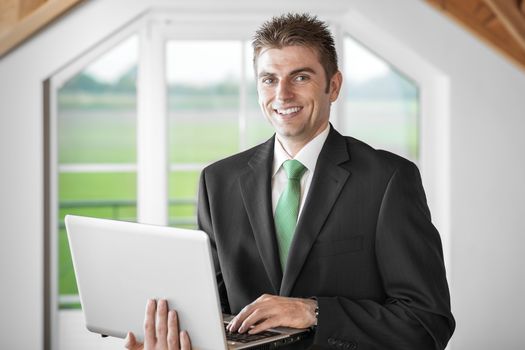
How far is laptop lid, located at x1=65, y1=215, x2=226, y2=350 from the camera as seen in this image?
1.43 m

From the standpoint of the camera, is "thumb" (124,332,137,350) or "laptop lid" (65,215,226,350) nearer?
"laptop lid" (65,215,226,350)

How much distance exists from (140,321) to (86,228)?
22 cm

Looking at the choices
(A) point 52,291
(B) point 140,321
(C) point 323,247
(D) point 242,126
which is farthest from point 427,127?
(B) point 140,321

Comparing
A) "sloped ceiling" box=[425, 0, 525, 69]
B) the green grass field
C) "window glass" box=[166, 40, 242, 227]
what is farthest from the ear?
the green grass field

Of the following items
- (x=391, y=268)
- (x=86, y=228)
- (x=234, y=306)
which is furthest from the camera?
(x=234, y=306)

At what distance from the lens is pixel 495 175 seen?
4477mm

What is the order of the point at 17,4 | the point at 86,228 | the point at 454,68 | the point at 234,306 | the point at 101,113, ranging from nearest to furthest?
the point at 86,228, the point at 234,306, the point at 17,4, the point at 454,68, the point at 101,113

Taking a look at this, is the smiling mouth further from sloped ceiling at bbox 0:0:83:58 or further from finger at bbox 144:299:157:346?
sloped ceiling at bbox 0:0:83:58

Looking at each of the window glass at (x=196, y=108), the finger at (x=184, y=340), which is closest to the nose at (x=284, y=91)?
the finger at (x=184, y=340)

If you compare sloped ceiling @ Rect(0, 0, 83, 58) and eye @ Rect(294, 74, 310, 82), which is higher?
sloped ceiling @ Rect(0, 0, 83, 58)

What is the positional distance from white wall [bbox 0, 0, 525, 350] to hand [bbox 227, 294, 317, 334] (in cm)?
302

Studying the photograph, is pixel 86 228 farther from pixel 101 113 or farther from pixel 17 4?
pixel 101 113

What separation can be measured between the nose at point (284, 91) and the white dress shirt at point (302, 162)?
146 mm

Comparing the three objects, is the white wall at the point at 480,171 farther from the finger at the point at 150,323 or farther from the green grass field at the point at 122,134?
the green grass field at the point at 122,134
